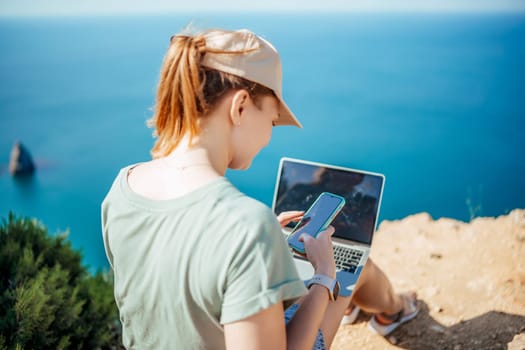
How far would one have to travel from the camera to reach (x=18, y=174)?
8.82 metres

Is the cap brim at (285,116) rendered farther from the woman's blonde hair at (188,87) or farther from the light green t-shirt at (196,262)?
the light green t-shirt at (196,262)

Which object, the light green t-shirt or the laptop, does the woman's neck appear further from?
the laptop

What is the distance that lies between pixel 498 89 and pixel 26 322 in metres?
4.09

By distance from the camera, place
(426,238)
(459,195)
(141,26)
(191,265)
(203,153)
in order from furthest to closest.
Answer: (141,26) → (459,195) → (426,238) → (203,153) → (191,265)

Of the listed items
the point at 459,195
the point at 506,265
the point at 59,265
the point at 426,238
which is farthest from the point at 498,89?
the point at 59,265

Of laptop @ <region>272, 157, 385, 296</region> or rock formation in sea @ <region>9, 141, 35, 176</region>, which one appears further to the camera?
rock formation in sea @ <region>9, 141, 35, 176</region>

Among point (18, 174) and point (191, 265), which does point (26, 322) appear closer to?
point (191, 265)

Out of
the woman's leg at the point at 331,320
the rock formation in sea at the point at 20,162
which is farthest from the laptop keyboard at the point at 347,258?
the rock formation in sea at the point at 20,162

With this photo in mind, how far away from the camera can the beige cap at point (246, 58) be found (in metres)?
1.06

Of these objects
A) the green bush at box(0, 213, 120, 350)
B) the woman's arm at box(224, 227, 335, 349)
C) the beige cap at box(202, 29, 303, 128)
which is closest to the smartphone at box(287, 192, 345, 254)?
the woman's arm at box(224, 227, 335, 349)

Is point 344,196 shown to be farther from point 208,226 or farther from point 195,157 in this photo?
point 208,226

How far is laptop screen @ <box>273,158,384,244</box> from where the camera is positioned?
6.55 ft

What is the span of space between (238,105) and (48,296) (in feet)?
5.09

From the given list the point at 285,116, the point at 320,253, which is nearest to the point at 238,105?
the point at 285,116
